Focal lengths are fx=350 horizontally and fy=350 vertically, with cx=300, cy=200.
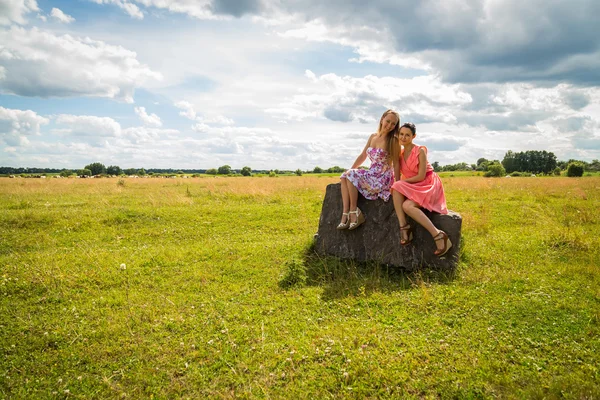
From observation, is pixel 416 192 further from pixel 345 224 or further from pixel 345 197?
pixel 345 224

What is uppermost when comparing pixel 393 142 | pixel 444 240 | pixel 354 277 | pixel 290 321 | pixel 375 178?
pixel 393 142

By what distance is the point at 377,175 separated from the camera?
28.6ft

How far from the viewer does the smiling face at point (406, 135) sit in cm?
829

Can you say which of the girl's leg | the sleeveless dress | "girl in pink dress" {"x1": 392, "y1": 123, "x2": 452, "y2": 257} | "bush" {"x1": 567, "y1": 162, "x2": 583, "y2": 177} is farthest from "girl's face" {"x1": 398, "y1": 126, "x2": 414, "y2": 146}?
"bush" {"x1": 567, "y1": 162, "x2": 583, "y2": 177}

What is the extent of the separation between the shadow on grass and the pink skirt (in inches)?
57.0

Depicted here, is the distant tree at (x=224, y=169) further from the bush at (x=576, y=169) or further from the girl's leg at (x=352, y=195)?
the girl's leg at (x=352, y=195)

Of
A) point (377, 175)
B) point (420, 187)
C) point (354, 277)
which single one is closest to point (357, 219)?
point (377, 175)

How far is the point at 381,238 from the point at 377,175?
156cm

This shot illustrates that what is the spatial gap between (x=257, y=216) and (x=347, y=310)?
8.25 meters

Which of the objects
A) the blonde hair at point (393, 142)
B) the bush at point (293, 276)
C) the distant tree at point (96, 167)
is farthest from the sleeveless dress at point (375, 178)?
the distant tree at point (96, 167)

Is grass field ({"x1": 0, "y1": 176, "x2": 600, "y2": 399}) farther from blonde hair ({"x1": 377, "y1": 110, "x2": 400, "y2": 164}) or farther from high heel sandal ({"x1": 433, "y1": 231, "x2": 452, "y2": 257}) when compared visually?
blonde hair ({"x1": 377, "y1": 110, "x2": 400, "y2": 164})

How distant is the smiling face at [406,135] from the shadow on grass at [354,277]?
301 centimetres

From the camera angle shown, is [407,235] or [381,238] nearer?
[407,235]

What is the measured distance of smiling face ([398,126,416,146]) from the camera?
8.29 meters
